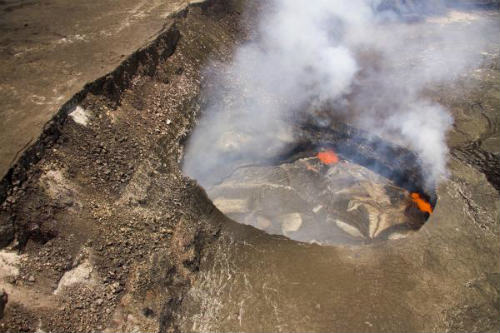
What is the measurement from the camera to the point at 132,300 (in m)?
5.00

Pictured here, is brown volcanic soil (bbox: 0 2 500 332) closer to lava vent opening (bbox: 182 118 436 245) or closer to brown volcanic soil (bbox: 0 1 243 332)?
brown volcanic soil (bbox: 0 1 243 332)

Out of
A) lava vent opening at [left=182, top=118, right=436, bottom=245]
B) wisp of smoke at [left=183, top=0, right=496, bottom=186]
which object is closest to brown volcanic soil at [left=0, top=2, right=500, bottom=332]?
lava vent opening at [left=182, top=118, right=436, bottom=245]

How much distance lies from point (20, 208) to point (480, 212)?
766cm

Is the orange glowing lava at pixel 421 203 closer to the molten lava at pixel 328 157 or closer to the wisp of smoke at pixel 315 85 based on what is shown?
the wisp of smoke at pixel 315 85

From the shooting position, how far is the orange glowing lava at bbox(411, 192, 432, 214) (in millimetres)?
7161

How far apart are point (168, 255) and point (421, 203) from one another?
534 cm

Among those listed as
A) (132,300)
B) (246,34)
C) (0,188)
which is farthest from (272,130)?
(0,188)

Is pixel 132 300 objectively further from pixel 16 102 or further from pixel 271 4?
pixel 271 4

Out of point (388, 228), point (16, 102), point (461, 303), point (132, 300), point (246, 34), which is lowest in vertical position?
point (388, 228)

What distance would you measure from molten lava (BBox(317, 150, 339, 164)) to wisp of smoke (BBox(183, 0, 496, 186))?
877mm

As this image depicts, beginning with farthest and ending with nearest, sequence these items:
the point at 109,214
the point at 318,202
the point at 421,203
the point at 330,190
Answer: the point at 330,190 → the point at 318,202 → the point at 421,203 → the point at 109,214

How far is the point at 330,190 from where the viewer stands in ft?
26.3

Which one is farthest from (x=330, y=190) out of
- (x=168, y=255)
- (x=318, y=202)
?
(x=168, y=255)

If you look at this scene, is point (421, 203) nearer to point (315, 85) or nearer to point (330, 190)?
point (330, 190)
